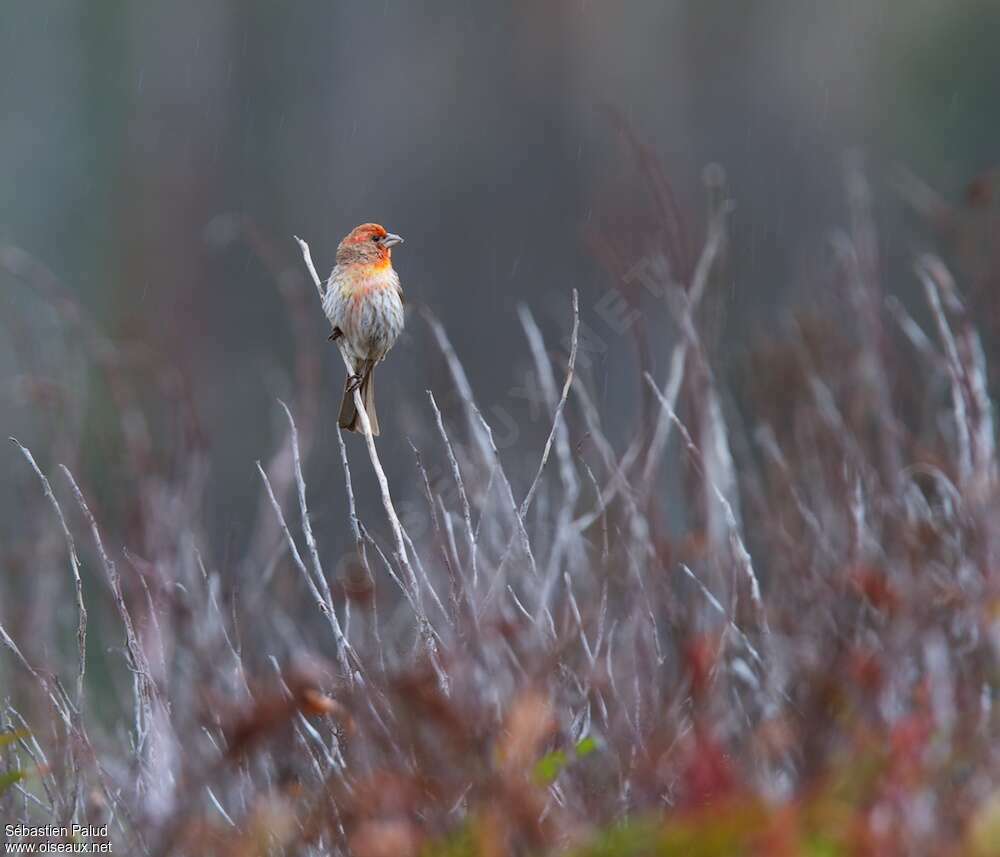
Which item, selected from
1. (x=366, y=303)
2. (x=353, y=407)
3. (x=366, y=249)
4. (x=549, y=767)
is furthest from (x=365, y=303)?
(x=549, y=767)

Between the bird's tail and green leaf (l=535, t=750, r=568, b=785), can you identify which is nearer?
green leaf (l=535, t=750, r=568, b=785)

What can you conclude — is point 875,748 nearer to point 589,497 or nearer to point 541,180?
point 589,497

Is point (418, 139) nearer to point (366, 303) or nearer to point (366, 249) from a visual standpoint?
point (366, 249)

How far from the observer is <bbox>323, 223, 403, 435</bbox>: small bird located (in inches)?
169

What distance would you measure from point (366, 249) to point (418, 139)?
804 centimetres

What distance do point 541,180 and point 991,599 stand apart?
10.0m

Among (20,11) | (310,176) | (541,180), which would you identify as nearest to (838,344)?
(541,180)

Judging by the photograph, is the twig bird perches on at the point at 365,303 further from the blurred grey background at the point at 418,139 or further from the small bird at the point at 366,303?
the blurred grey background at the point at 418,139

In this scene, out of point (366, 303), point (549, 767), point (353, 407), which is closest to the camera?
point (549, 767)

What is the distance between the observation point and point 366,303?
4.36 m

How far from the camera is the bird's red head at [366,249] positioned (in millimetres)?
4508

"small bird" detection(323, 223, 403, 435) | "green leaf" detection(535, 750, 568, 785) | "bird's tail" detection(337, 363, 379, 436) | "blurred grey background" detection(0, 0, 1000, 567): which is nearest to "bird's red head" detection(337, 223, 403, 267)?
"small bird" detection(323, 223, 403, 435)

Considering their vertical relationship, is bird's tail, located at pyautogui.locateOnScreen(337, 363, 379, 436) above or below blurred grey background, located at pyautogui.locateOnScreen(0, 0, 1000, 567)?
above

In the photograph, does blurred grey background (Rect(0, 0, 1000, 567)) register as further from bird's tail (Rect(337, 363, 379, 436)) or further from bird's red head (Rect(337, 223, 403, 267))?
bird's tail (Rect(337, 363, 379, 436))
